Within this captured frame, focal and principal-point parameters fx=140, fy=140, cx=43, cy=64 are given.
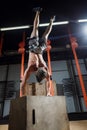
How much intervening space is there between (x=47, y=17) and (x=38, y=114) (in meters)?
3.62

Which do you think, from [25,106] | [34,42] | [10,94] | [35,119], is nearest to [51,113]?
[35,119]

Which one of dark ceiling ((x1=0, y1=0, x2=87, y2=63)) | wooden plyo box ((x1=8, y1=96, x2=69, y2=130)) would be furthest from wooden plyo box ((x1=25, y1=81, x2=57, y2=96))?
dark ceiling ((x1=0, y1=0, x2=87, y2=63))

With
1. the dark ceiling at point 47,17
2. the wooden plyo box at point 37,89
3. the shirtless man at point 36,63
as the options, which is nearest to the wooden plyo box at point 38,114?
the shirtless man at point 36,63

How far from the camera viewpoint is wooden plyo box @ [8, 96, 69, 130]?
5.81 ft

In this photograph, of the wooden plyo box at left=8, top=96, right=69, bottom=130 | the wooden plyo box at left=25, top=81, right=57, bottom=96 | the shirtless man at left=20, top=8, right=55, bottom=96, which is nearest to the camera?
the wooden plyo box at left=8, top=96, right=69, bottom=130

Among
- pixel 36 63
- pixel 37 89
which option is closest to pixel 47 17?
pixel 37 89

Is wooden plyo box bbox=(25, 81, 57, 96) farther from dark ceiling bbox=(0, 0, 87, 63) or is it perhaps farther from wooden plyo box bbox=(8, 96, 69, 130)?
dark ceiling bbox=(0, 0, 87, 63)

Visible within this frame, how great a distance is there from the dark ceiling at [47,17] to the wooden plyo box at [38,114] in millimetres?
3231

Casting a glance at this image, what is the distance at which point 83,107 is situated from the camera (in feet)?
14.4

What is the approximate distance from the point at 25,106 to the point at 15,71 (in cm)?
356

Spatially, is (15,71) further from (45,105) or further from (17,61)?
(45,105)

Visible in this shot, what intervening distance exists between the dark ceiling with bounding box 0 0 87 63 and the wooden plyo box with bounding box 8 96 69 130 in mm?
3231

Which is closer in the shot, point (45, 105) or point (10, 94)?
point (45, 105)

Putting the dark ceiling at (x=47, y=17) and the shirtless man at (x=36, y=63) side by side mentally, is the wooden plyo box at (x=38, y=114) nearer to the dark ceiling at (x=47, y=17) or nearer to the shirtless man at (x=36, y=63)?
the shirtless man at (x=36, y=63)
